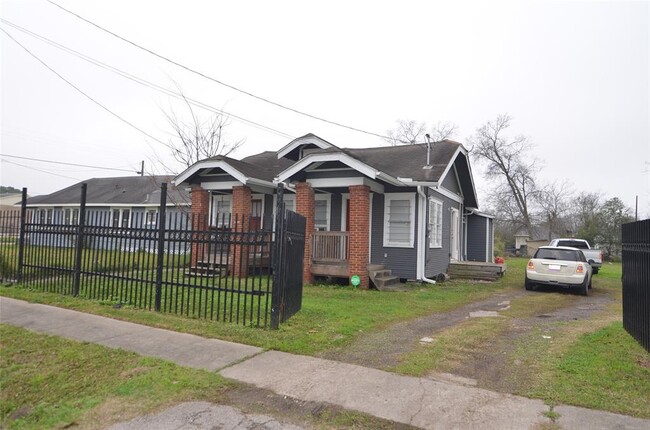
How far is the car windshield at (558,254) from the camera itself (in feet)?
42.0

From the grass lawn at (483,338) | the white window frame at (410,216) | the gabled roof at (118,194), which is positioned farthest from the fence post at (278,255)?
the gabled roof at (118,194)

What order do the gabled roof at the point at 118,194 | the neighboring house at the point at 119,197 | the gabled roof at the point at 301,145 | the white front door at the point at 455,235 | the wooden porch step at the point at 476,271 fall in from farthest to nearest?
the gabled roof at the point at 118,194
the neighboring house at the point at 119,197
the white front door at the point at 455,235
the wooden porch step at the point at 476,271
the gabled roof at the point at 301,145

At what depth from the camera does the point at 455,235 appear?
1859 cm

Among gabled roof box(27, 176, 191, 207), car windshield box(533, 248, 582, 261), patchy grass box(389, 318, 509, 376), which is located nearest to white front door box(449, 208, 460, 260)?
car windshield box(533, 248, 582, 261)

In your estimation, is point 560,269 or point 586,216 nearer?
point 560,269

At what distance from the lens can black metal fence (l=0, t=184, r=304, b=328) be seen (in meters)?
6.62

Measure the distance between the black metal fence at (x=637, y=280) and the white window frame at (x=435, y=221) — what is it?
803 centimetres

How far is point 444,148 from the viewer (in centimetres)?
1592

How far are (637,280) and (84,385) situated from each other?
6834 mm

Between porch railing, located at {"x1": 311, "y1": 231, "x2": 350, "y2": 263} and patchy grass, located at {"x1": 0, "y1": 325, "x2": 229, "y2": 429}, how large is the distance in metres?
7.91

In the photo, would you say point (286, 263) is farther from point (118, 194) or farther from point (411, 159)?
point (118, 194)

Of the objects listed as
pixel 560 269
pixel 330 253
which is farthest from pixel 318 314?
pixel 560 269

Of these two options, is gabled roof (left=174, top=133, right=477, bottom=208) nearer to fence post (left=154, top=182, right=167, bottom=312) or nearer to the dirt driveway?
the dirt driveway

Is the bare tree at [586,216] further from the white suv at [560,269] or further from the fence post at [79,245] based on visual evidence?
the fence post at [79,245]
